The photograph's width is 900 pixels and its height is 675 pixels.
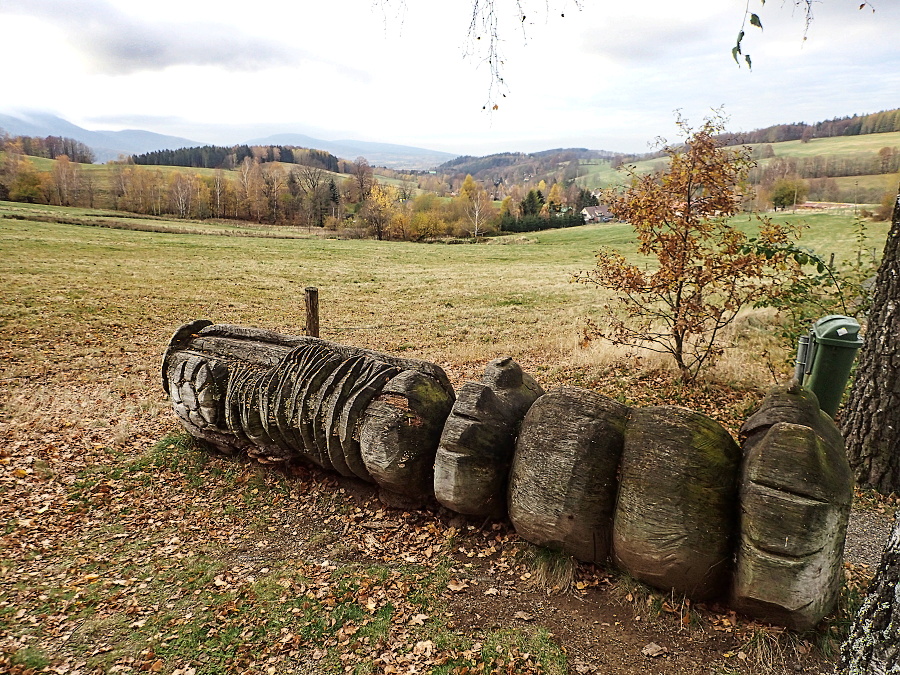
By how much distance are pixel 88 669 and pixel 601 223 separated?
78545 millimetres

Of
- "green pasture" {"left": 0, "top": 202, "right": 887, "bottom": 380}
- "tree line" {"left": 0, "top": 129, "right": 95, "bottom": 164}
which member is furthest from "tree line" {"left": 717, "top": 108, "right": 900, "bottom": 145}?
"tree line" {"left": 0, "top": 129, "right": 95, "bottom": 164}

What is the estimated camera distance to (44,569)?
200 inches

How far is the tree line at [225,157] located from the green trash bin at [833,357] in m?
124

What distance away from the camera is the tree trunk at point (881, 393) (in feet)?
18.1

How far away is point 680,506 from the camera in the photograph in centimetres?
398

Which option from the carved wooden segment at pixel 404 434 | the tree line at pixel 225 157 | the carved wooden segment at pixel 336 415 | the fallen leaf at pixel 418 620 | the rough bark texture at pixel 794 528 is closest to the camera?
the rough bark texture at pixel 794 528

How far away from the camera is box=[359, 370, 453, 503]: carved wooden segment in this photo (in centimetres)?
537

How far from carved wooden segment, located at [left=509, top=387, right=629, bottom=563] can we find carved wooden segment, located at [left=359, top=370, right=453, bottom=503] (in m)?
1.05

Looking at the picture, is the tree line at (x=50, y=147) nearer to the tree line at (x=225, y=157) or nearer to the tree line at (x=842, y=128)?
→ the tree line at (x=225, y=157)

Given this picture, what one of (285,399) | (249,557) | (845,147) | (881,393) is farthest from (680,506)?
(845,147)

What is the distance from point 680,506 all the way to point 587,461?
0.78 m

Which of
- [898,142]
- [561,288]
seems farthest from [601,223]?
[561,288]

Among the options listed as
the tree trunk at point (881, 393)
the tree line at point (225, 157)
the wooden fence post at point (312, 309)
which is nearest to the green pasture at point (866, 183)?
the tree trunk at point (881, 393)

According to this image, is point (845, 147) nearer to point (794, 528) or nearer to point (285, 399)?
point (794, 528)
